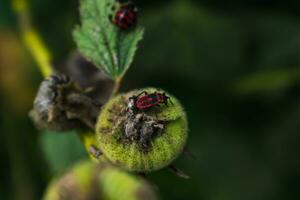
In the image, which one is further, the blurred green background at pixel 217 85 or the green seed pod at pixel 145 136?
the blurred green background at pixel 217 85

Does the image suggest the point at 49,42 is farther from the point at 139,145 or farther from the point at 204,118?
the point at 139,145

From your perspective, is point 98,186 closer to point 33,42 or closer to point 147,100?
point 147,100

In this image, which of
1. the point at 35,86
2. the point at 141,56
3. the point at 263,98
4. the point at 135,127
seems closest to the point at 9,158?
the point at 35,86

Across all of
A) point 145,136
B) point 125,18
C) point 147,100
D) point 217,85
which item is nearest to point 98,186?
point 145,136

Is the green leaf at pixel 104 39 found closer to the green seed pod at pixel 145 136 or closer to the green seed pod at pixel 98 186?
the green seed pod at pixel 145 136

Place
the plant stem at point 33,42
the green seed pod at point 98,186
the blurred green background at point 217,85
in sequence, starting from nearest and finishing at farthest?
the green seed pod at point 98,186 < the plant stem at point 33,42 < the blurred green background at point 217,85

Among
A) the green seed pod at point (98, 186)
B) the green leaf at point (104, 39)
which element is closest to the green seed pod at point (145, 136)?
the green seed pod at point (98, 186)

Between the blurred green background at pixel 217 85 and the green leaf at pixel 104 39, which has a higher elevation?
the green leaf at pixel 104 39
